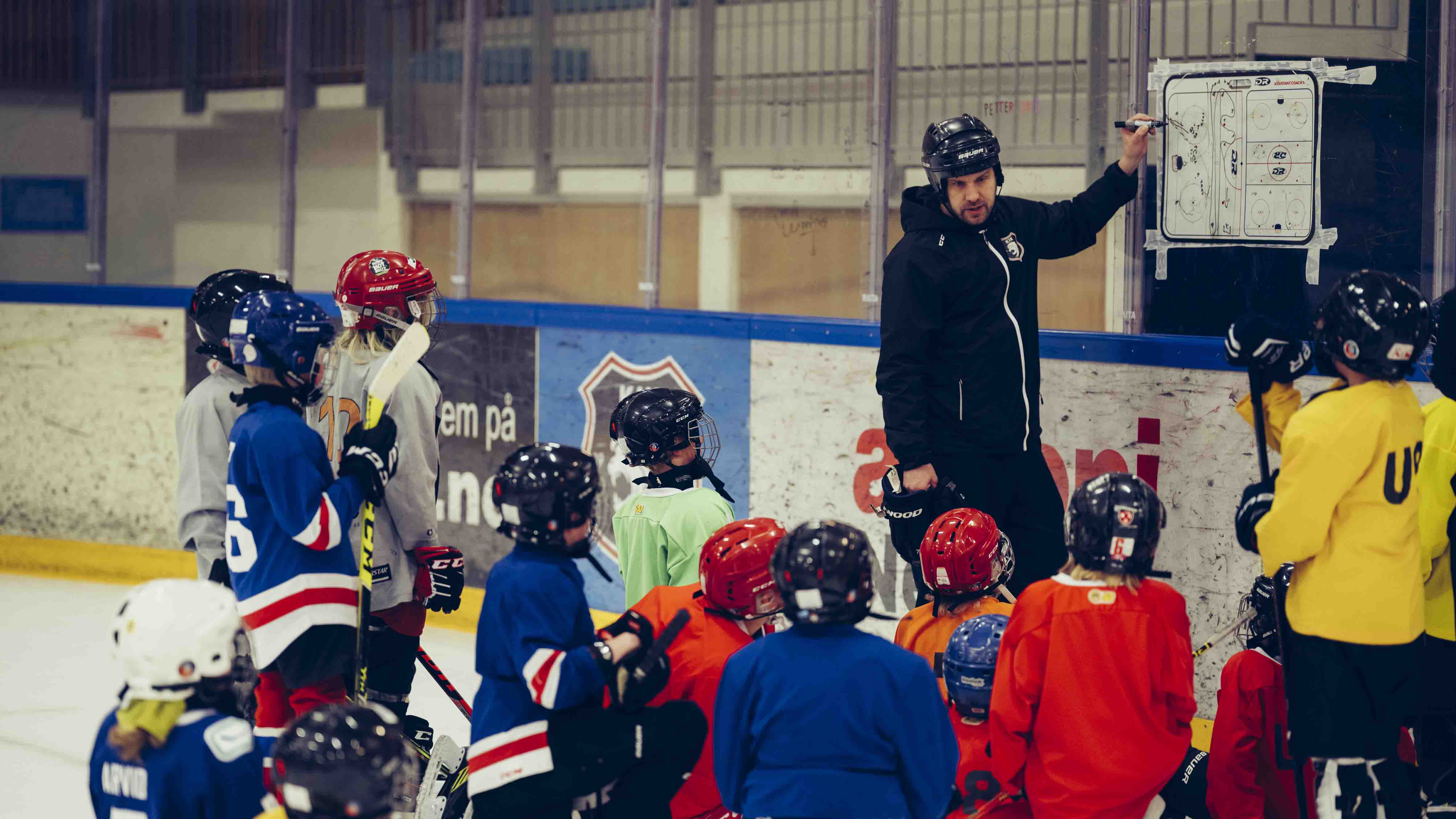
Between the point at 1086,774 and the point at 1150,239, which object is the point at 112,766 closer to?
the point at 1086,774

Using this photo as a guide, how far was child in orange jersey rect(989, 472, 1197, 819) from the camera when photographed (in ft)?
9.11

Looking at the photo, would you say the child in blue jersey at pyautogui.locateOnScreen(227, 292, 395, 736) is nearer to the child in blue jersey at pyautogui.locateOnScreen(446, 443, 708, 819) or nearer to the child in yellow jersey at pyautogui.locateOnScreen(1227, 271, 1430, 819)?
the child in blue jersey at pyautogui.locateOnScreen(446, 443, 708, 819)

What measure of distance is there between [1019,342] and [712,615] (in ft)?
4.44

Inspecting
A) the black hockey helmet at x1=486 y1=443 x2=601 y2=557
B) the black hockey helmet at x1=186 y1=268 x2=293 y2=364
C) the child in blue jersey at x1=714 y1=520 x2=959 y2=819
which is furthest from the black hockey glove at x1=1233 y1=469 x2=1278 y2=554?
the black hockey helmet at x1=186 y1=268 x2=293 y2=364

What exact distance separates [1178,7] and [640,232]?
217 cm

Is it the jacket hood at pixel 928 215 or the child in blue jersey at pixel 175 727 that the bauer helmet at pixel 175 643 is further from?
the jacket hood at pixel 928 215

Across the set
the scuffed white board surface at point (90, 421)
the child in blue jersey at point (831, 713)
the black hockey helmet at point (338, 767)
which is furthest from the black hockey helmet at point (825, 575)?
the scuffed white board surface at point (90, 421)

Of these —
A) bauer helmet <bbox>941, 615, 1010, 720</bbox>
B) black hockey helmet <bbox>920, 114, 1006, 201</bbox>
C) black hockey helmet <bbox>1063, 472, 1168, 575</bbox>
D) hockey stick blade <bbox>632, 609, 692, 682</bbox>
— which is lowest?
bauer helmet <bbox>941, 615, 1010, 720</bbox>

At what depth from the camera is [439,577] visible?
11.4ft

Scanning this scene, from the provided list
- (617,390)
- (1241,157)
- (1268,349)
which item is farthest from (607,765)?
(617,390)

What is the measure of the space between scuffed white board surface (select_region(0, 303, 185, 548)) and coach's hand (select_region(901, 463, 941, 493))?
13.1ft

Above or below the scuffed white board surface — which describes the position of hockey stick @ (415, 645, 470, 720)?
below

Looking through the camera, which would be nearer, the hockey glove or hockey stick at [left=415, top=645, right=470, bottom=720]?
the hockey glove

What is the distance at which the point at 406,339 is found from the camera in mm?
3242
